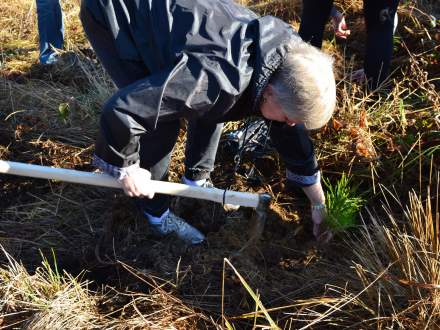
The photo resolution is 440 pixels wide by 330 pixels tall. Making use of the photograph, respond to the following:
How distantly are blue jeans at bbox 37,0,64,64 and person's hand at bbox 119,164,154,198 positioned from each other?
2110 mm

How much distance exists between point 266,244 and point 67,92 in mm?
1823

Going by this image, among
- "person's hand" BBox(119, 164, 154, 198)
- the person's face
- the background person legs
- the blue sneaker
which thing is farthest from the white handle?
the background person legs

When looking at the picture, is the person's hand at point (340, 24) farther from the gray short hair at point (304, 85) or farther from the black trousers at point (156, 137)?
the gray short hair at point (304, 85)

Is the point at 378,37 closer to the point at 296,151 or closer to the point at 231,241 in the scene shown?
the point at 296,151

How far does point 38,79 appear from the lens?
11.5 ft

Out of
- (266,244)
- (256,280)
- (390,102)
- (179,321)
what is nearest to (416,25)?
(390,102)

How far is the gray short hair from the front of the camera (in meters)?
1.59

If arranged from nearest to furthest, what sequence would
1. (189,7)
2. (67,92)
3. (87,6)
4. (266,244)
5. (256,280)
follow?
(189,7) → (87,6) → (256,280) → (266,244) → (67,92)

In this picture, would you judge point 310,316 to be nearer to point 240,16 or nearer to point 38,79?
point 240,16

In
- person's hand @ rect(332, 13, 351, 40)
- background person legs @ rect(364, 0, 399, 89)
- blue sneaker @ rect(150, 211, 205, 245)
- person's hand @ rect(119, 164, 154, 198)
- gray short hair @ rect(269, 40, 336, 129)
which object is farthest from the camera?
person's hand @ rect(332, 13, 351, 40)

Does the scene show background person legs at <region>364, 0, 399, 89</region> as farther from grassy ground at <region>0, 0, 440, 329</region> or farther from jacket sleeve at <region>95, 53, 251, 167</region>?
jacket sleeve at <region>95, 53, 251, 167</region>

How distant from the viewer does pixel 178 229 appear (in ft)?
7.81

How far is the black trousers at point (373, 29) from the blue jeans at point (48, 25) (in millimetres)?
1846

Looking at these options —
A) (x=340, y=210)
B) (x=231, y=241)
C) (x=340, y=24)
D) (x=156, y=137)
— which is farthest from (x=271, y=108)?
(x=340, y=24)
